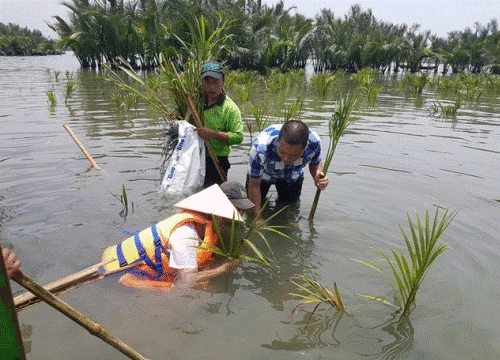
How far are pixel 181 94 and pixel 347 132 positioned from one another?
446 cm

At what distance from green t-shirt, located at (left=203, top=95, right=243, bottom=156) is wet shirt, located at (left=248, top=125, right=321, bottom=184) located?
0.37 m

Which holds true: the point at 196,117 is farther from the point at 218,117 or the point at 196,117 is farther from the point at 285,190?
the point at 285,190

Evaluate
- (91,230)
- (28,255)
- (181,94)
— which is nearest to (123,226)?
(91,230)

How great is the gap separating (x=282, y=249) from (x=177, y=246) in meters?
1.26

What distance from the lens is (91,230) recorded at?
3707 millimetres

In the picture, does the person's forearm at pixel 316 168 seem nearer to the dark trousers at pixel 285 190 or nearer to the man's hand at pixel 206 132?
the dark trousers at pixel 285 190

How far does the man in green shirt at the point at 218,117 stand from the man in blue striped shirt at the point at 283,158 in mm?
438

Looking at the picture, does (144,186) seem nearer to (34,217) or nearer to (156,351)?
(34,217)

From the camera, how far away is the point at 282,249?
357cm

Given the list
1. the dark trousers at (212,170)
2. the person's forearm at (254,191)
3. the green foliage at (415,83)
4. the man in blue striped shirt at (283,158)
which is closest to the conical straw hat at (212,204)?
the man in blue striped shirt at (283,158)

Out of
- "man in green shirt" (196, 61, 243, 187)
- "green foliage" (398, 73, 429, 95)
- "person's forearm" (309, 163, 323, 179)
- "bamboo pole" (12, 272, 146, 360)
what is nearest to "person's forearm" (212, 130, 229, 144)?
"man in green shirt" (196, 61, 243, 187)

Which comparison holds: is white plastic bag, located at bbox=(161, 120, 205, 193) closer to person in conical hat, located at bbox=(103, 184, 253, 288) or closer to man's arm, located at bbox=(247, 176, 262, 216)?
man's arm, located at bbox=(247, 176, 262, 216)

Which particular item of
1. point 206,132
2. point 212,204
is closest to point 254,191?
point 206,132

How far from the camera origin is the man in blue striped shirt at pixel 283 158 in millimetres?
3123
